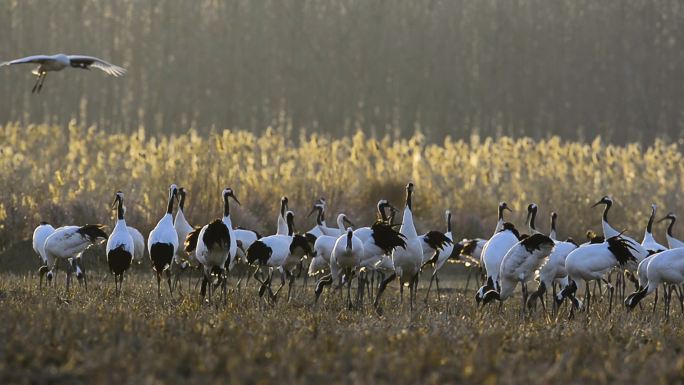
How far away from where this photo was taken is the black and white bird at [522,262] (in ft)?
44.3

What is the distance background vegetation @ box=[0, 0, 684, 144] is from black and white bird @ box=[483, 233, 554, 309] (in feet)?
144

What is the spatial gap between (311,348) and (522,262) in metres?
6.36

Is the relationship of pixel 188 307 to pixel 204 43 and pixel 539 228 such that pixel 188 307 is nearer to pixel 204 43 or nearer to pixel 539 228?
pixel 539 228

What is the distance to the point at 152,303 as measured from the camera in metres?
12.2

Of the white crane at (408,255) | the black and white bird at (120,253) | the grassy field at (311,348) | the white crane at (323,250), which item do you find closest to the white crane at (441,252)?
the white crane at (408,255)

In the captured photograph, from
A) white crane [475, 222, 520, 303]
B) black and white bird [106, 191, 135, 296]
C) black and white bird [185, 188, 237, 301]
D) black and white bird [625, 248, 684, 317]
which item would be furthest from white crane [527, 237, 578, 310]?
black and white bird [106, 191, 135, 296]

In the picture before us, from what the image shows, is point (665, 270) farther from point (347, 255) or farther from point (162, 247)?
point (162, 247)

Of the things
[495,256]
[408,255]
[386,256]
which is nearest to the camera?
[408,255]

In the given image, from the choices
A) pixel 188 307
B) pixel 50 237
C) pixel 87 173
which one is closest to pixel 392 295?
pixel 50 237

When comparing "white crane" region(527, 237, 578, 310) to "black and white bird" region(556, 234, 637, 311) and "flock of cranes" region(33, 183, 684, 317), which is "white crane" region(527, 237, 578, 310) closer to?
"flock of cranes" region(33, 183, 684, 317)

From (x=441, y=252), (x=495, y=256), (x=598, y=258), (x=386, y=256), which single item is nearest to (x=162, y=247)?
(x=386, y=256)

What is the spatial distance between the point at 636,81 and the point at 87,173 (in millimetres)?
46133

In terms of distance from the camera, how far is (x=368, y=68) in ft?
216

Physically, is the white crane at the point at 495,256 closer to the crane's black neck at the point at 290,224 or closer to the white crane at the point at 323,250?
the white crane at the point at 323,250
